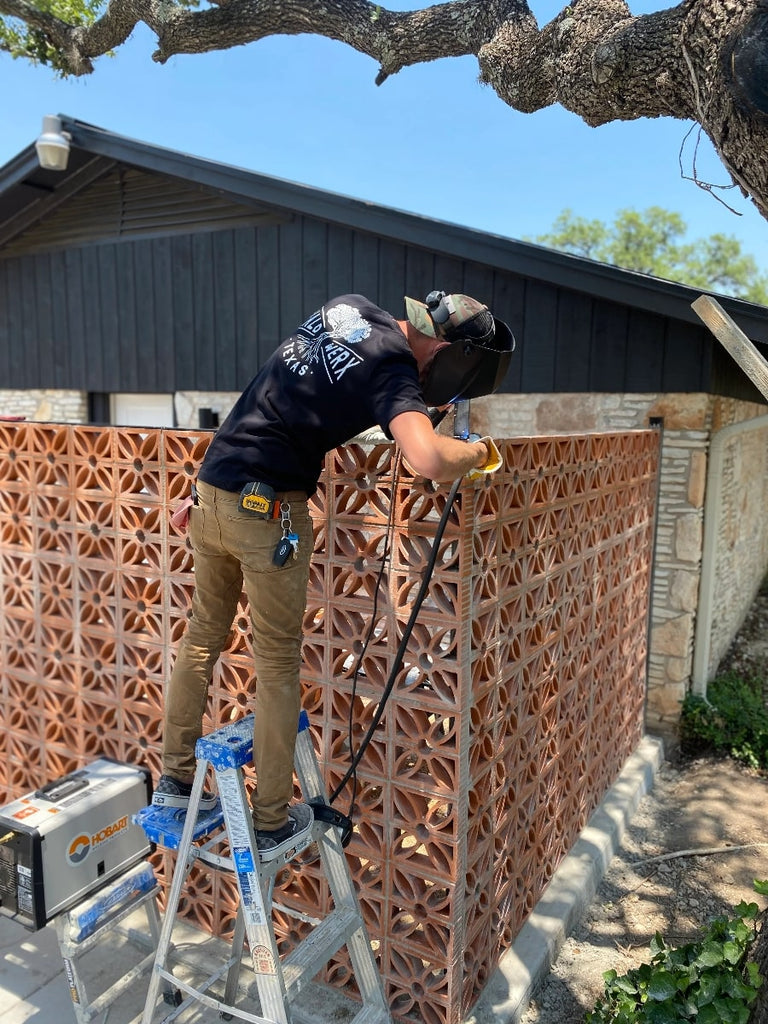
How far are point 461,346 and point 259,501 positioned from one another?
0.82 m

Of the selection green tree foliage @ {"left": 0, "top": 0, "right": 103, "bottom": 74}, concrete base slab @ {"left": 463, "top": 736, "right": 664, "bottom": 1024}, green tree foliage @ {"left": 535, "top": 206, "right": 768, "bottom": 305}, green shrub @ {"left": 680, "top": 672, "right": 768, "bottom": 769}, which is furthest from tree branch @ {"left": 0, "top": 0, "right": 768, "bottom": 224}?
green tree foliage @ {"left": 535, "top": 206, "right": 768, "bottom": 305}

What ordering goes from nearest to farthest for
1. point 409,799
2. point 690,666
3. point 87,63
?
point 409,799
point 87,63
point 690,666

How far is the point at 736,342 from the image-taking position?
2.45 meters

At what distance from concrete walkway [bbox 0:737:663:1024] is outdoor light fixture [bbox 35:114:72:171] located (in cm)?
648

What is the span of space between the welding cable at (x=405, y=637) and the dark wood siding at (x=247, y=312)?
3797 mm

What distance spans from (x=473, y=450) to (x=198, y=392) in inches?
251

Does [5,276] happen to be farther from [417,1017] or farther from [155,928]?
[417,1017]

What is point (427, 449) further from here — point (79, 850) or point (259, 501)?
point (79, 850)

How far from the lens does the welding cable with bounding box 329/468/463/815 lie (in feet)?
8.02

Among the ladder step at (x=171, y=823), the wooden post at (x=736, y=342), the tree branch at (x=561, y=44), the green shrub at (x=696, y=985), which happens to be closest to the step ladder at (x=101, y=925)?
the ladder step at (x=171, y=823)

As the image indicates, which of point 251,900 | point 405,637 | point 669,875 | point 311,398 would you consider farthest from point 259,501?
point 669,875

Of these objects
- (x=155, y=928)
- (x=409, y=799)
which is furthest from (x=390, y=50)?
(x=155, y=928)

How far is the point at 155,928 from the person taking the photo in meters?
2.87

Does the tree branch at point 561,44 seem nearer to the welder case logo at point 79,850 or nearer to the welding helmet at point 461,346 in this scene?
the welding helmet at point 461,346
